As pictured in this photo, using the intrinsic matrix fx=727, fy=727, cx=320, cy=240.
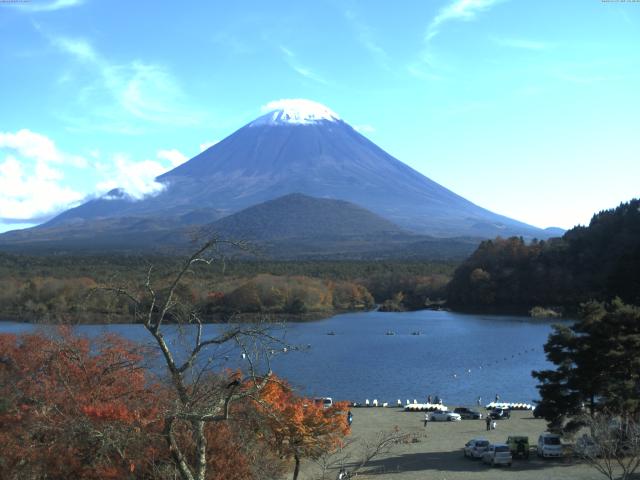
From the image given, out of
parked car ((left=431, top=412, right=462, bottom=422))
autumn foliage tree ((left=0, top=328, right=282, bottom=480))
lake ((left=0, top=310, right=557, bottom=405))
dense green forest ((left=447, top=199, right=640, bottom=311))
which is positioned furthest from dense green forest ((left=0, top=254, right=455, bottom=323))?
autumn foliage tree ((left=0, top=328, right=282, bottom=480))

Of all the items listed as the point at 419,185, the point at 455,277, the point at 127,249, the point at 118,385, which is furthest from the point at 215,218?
the point at 118,385

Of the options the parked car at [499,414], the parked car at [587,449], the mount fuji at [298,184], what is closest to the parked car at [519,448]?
the parked car at [587,449]

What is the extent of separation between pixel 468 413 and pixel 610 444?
914cm

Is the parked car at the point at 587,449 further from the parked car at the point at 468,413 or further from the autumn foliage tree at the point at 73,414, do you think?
the parked car at the point at 468,413

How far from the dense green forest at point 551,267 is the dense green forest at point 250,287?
15.4 feet

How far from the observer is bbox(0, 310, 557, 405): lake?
23.1m

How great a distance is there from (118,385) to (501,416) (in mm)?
11839

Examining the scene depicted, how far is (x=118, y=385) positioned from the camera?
28.1ft

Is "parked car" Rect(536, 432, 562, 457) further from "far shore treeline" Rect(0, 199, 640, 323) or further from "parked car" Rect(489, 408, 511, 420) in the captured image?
"far shore treeline" Rect(0, 199, 640, 323)

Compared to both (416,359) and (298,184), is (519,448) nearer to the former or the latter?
(416,359)

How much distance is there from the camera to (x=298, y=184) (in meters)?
142

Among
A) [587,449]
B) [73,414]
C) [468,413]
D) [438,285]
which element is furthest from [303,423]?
[438,285]

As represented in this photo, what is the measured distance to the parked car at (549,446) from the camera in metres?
12.7

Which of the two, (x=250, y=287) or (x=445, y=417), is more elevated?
(x=250, y=287)
